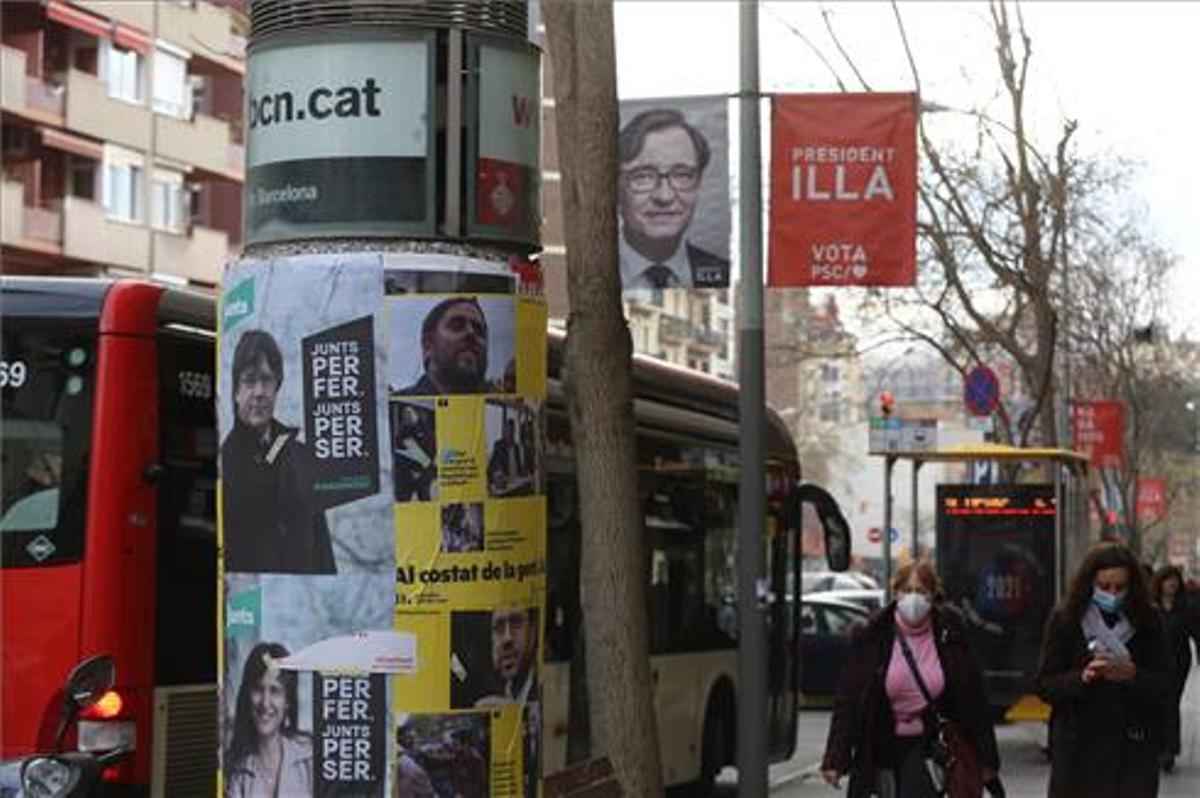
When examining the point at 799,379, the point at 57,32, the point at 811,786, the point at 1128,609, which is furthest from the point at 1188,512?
the point at 1128,609

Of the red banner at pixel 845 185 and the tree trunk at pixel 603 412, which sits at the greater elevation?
the red banner at pixel 845 185

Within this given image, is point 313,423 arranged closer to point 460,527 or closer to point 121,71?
point 460,527

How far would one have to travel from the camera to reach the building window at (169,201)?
54.7 m

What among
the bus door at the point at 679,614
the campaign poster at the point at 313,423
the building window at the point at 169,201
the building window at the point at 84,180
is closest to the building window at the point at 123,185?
the building window at the point at 84,180

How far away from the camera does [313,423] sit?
17.9 ft

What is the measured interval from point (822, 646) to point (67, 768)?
71.6ft

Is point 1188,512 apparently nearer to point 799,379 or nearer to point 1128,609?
point 799,379

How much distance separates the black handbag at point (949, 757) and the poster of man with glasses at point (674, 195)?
3.45 metres

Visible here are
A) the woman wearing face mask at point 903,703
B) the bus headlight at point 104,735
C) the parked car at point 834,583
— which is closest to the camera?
the bus headlight at point 104,735

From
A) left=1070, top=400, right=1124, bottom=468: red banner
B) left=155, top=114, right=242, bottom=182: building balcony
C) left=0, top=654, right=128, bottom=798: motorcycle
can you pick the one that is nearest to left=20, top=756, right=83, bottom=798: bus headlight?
left=0, top=654, right=128, bottom=798: motorcycle

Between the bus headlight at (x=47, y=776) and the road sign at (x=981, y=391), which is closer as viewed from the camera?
the bus headlight at (x=47, y=776)

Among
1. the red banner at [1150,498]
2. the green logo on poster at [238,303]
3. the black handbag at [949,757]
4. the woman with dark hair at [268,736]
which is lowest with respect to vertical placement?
the black handbag at [949,757]

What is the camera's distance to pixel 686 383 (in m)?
15.6

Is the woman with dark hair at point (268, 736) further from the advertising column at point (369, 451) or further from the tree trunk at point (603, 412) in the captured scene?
the tree trunk at point (603, 412)
